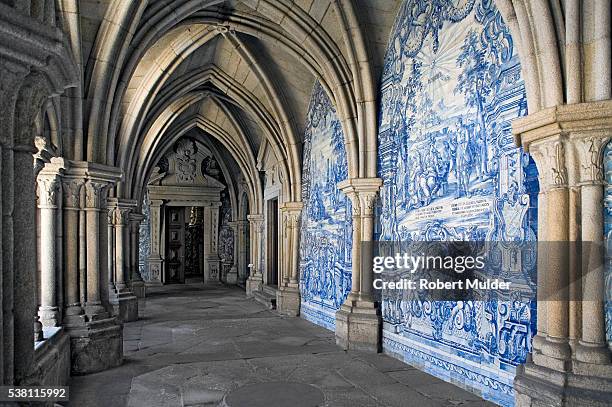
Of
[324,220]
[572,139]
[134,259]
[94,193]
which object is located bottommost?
[134,259]

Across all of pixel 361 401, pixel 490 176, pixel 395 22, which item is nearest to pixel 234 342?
pixel 361 401

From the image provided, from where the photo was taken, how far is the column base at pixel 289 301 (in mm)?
9789

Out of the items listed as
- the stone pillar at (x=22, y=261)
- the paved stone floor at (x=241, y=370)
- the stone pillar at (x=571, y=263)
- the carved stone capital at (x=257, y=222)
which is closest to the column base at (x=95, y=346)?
the paved stone floor at (x=241, y=370)

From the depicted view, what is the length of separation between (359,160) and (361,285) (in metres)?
1.66

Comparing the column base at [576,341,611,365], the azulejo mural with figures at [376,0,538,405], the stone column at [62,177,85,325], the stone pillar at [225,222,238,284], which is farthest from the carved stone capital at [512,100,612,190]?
the stone pillar at [225,222,238,284]

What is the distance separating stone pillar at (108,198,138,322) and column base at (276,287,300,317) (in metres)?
2.72

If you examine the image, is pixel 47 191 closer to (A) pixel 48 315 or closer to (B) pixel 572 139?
(A) pixel 48 315

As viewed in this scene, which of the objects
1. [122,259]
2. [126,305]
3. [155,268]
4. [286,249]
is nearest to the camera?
[126,305]

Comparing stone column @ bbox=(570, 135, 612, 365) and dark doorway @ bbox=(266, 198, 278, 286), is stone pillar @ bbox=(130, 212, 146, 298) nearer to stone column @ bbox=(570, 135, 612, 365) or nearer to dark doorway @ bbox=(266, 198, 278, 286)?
dark doorway @ bbox=(266, 198, 278, 286)

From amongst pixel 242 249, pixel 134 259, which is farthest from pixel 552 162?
pixel 242 249

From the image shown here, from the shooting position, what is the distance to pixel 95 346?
17.6 ft

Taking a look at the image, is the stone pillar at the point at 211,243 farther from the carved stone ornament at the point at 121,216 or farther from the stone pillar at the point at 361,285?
the stone pillar at the point at 361,285

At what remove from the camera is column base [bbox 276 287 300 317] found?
32.1 ft

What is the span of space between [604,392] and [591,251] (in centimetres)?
90
